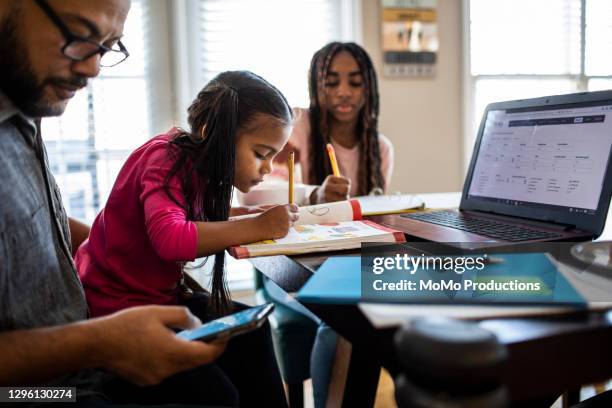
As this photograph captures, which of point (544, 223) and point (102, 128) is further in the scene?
point (102, 128)

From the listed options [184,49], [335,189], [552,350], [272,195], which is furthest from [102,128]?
[552,350]

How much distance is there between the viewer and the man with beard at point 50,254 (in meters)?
0.59

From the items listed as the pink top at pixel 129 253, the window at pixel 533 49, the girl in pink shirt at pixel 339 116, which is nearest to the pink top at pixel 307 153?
the girl in pink shirt at pixel 339 116

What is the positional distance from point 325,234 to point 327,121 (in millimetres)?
1244

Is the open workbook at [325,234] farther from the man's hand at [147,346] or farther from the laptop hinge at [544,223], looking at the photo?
the laptop hinge at [544,223]

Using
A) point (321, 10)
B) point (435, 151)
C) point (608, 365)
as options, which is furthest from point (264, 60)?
point (608, 365)

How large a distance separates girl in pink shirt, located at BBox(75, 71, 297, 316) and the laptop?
0.31 meters

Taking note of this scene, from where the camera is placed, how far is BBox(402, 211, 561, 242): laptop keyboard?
0.86m

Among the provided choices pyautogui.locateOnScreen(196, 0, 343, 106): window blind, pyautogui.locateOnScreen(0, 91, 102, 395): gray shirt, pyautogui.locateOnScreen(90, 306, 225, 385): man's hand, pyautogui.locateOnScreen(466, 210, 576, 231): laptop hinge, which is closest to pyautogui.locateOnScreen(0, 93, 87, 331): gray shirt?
pyautogui.locateOnScreen(0, 91, 102, 395): gray shirt

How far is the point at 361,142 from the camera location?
2.08 metres

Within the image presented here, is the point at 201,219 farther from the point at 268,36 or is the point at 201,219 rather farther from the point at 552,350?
the point at 268,36

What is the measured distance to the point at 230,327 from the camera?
57cm

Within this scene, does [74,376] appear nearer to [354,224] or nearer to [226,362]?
[226,362]

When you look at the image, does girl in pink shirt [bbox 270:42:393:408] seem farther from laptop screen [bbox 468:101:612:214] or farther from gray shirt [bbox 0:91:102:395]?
gray shirt [bbox 0:91:102:395]
